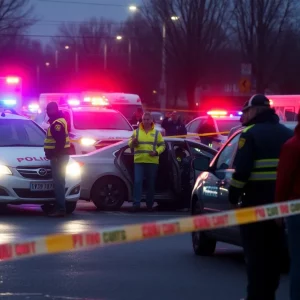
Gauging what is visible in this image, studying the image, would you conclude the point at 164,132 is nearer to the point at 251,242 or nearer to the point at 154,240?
the point at 154,240

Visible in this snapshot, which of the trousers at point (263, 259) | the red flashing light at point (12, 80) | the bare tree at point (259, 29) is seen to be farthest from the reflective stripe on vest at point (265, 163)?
the bare tree at point (259, 29)

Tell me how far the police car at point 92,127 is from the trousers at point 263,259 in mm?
14961

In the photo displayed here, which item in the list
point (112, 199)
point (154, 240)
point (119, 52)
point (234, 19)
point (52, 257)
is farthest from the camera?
point (119, 52)

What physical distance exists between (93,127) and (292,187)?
57.9 ft

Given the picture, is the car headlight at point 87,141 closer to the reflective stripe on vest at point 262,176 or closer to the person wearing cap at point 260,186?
the person wearing cap at point 260,186

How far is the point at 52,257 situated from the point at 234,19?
103ft

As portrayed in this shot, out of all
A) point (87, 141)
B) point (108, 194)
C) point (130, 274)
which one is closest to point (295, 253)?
point (130, 274)

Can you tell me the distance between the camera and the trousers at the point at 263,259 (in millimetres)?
7219

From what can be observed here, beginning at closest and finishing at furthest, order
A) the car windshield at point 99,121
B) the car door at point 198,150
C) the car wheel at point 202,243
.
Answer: the car wheel at point 202,243 → the car door at point 198,150 → the car windshield at point 99,121

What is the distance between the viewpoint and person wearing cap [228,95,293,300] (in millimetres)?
7234

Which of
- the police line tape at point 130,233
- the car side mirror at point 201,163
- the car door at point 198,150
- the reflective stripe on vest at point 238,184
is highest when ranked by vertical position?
the reflective stripe on vest at point 238,184

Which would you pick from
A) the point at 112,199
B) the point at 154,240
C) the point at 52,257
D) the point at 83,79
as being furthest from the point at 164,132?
the point at 83,79

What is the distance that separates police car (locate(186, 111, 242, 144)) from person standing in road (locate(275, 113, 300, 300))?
745 inches

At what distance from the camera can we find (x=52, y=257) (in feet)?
35.3
